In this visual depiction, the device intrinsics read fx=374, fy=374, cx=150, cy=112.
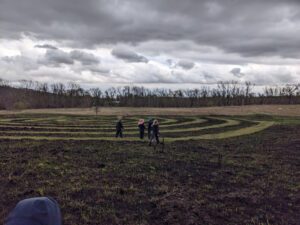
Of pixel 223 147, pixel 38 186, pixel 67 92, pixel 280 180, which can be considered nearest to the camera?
pixel 38 186

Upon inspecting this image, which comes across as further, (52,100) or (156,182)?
(52,100)

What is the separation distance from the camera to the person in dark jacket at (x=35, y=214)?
4.60 m

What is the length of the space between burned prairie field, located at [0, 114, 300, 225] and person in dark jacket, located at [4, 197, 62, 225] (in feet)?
20.8

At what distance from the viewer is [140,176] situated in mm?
16938

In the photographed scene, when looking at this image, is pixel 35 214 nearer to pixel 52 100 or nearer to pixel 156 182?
pixel 156 182

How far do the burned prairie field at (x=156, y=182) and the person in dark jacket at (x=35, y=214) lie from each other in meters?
6.34

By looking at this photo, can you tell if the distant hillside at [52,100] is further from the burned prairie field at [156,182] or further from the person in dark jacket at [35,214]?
the person in dark jacket at [35,214]

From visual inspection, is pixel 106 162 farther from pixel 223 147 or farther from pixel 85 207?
pixel 223 147

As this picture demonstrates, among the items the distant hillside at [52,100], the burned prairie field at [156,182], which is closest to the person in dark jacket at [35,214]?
the burned prairie field at [156,182]

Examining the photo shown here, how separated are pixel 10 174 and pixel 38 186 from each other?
2.94 meters

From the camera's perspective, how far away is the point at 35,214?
15.2ft

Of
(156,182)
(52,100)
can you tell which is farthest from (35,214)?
(52,100)

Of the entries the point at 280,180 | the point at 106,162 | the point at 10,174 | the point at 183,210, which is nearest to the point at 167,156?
the point at 106,162

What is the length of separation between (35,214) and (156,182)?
11470 millimetres
